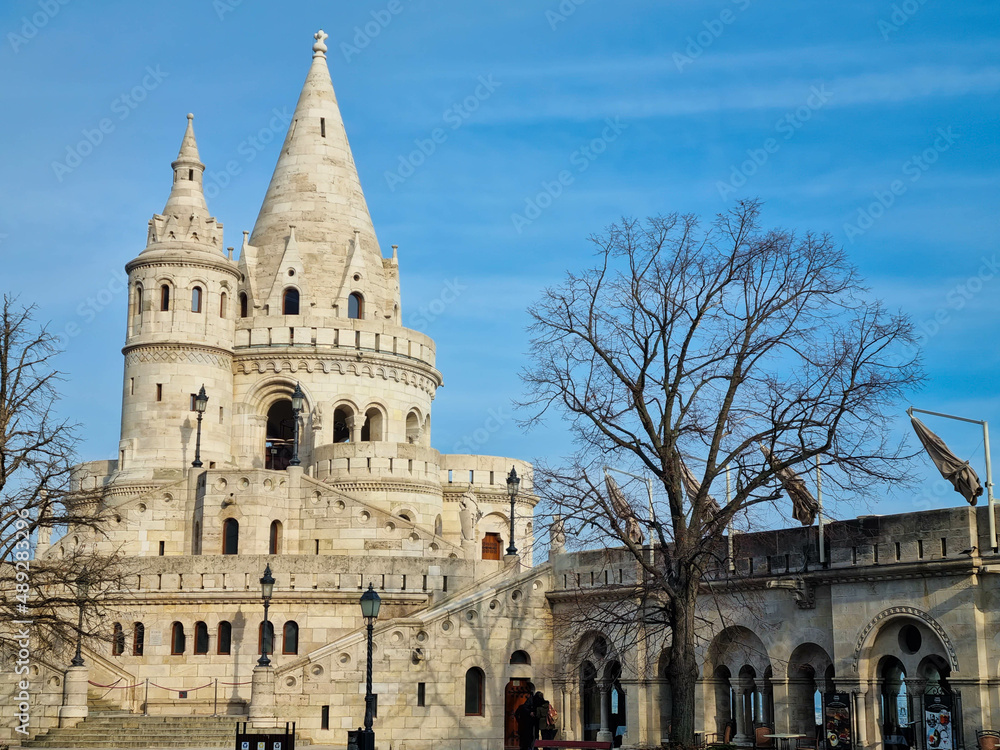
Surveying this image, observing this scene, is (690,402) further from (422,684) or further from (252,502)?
(252,502)

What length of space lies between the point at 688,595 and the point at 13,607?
12.1 metres

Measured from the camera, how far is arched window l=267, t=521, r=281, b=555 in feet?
137

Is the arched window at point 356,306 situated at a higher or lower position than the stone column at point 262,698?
higher

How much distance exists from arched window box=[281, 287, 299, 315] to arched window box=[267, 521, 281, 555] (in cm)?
1197

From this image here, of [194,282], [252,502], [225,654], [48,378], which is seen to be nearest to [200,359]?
[194,282]

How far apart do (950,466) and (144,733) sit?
62.4ft

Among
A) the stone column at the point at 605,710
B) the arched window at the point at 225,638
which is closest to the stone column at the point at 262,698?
the arched window at the point at 225,638

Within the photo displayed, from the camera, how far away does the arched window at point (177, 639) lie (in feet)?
122

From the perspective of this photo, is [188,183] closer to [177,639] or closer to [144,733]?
[177,639]

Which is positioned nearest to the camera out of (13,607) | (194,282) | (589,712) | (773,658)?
(13,607)

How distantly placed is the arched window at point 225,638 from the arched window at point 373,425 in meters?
14.3

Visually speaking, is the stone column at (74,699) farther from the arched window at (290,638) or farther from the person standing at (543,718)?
the person standing at (543,718)

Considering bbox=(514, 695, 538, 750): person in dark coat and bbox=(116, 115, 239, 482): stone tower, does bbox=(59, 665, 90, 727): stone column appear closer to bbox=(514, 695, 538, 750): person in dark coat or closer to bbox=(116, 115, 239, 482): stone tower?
bbox=(514, 695, 538, 750): person in dark coat

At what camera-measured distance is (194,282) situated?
47000mm
